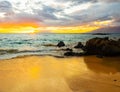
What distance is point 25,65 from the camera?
15.5ft

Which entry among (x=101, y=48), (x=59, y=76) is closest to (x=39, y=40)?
(x=101, y=48)

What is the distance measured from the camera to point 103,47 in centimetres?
612

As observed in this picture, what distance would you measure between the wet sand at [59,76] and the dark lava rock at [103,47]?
72cm

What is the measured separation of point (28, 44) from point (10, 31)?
125cm

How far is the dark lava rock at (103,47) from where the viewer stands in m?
6.00

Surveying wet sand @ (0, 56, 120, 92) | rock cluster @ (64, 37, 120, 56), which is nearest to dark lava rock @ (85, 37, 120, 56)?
rock cluster @ (64, 37, 120, 56)

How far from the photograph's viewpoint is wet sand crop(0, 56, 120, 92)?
322 centimetres

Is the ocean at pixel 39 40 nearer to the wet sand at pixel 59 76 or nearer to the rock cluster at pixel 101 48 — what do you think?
the rock cluster at pixel 101 48

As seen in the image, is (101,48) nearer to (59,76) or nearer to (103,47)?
(103,47)

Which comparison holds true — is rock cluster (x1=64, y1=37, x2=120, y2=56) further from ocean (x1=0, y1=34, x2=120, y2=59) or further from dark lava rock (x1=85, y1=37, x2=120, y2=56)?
ocean (x1=0, y1=34, x2=120, y2=59)

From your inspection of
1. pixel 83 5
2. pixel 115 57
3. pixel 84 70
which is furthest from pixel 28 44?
pixel 84 70

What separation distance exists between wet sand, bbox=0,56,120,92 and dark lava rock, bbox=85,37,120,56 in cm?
72

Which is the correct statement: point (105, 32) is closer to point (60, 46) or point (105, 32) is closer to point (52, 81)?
point (60, 46)

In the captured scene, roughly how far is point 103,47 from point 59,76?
8.28 feet
